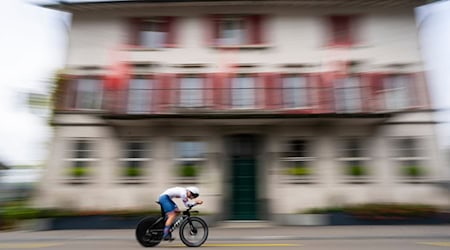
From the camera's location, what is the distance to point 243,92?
599 inches

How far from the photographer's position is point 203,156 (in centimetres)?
1472

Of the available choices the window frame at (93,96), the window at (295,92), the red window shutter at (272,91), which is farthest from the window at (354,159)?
the window frame at (93,96)

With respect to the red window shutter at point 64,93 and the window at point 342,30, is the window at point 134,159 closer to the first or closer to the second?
the red window shutter at point 64,93

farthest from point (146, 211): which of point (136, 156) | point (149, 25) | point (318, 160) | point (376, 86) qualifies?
point (376, 86)

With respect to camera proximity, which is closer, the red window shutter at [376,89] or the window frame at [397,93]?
the red window shutter at [376,89]

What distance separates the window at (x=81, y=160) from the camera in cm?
1450

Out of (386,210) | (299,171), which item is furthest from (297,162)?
(386,210)

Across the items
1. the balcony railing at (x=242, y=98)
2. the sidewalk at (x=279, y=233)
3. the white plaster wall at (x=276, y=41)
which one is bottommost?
the sidewalk at (x=279, y=233)

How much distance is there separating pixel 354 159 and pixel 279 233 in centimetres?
455

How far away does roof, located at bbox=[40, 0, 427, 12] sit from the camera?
608 inches

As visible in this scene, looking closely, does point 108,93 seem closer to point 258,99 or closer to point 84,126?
point 84,126

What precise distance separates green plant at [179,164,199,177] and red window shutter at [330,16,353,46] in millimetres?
7006

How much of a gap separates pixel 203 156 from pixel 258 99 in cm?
288

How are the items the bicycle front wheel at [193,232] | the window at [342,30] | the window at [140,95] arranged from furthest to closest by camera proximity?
the window at [342,30] < the window at [140,95] < the bicycle front wheel at [193,232]
